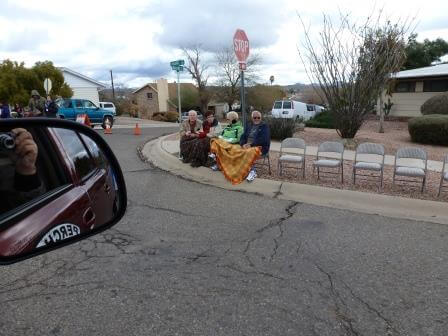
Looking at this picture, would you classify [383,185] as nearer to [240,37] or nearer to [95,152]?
[240,37]

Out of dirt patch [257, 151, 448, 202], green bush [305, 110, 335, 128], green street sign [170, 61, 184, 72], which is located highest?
green street sign [170, 61, 184, 72]

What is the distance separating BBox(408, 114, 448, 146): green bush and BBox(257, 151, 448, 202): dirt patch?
5.08m

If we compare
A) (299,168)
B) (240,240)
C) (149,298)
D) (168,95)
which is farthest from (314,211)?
(168,95)

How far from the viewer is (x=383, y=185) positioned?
674cm

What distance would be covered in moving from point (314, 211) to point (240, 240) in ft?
5.40

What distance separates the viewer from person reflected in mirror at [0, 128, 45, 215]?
1.31 metres

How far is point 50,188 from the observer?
5.44ft

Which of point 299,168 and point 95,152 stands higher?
point 95,152

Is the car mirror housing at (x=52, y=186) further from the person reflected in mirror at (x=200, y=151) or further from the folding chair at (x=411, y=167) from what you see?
→ the person reflected in mirror at (x=200, y=151)

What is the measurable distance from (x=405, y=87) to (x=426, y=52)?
9.68m

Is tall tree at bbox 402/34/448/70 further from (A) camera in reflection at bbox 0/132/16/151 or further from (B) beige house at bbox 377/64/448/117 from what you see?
(A) camera in reflection at bbox 0/132/16/151

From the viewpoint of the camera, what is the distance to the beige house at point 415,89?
814 inches

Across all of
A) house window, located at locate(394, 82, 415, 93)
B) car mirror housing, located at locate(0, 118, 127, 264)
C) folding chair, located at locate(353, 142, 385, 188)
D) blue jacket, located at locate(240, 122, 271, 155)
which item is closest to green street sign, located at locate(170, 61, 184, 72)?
blue jacket, located at locate(240, 122, 271, 155)

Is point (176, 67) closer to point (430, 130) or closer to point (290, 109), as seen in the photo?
point (430, 130)
